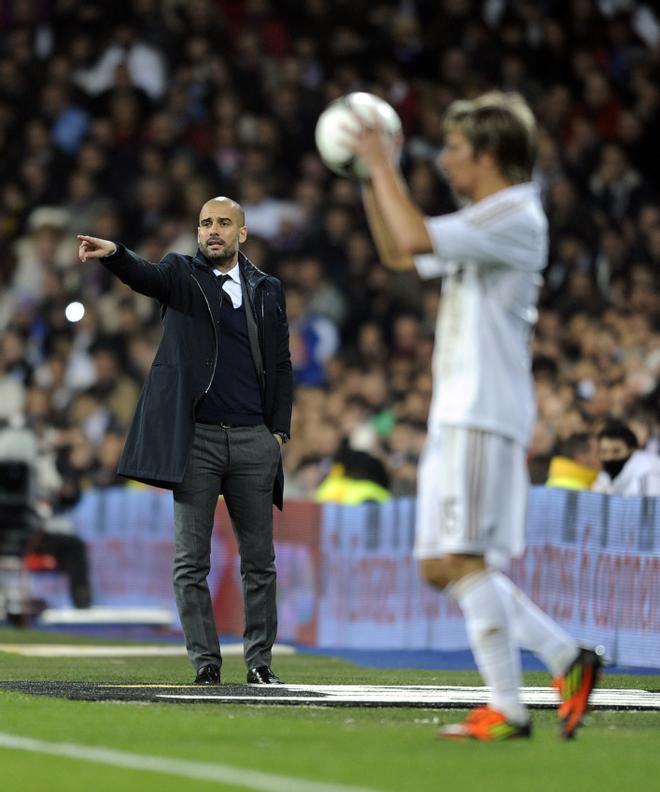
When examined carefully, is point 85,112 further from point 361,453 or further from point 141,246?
point 361,453

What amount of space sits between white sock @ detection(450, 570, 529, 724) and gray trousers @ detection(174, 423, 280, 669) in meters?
3.10

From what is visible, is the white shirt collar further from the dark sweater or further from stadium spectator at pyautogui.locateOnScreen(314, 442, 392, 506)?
stadium spectator at pyautogui.locateOnScreen(314, 442, 392, 506)

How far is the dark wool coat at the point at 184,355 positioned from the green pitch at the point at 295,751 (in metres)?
1.56

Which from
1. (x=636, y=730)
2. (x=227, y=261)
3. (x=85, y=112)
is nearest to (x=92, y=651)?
(x=227, y=261)

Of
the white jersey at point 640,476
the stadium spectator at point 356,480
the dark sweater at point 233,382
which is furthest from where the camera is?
the stadium spectator at point 356,480

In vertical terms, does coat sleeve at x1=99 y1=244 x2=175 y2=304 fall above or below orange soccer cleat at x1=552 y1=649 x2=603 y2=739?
above

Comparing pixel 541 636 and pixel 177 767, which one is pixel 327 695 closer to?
pixel 541 636

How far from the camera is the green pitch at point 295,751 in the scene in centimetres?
559

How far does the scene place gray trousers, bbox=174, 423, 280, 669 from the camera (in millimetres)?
9500

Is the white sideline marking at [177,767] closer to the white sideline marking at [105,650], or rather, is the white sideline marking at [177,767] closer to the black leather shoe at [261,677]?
the black leather shoe at [261,677]

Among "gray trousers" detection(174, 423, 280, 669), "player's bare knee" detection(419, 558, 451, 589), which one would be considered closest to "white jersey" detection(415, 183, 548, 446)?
"player's bare knee" detection(419, 558, 451, 589)

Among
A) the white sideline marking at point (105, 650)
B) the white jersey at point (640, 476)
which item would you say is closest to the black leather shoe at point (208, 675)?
the white sideline marking at point (105, 650)

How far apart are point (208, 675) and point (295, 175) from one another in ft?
42.5

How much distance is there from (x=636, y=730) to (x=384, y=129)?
226 cm
